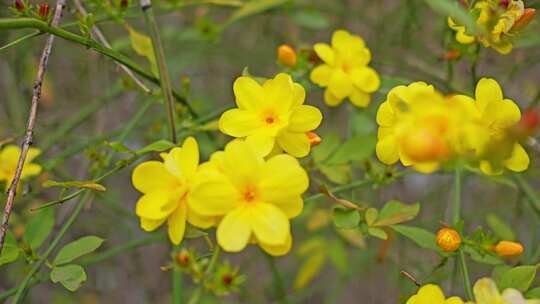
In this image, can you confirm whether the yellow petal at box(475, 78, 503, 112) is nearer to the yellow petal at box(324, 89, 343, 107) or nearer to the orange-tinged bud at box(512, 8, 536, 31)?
the orange-tinged bud at box(512, 8, 536, 31)

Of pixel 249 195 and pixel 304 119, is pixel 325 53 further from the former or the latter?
pixel 249 195

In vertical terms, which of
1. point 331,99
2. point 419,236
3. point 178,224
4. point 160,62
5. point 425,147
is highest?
point 425,147

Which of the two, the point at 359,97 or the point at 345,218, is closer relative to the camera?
the point at 345,218

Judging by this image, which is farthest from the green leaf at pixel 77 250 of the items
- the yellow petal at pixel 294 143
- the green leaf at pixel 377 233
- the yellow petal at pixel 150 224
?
the green leaf at pixel 377 233

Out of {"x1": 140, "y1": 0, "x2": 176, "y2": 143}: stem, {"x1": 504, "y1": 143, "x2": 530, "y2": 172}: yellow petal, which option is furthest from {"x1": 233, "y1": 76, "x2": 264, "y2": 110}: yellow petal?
{"x1": 504, "y1": 143, "x2": 530, "y2": 172}: yellow petal

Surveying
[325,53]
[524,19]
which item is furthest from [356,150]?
[524,19]

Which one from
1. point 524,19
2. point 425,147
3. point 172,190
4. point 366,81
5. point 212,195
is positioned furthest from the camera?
point 366,81

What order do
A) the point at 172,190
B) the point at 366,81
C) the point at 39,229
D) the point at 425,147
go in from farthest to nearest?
the point at 366,81 → the point at 39,229 → the point at 172,190 → the point at 425,147

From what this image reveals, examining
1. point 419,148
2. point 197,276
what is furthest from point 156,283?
point 419,148
